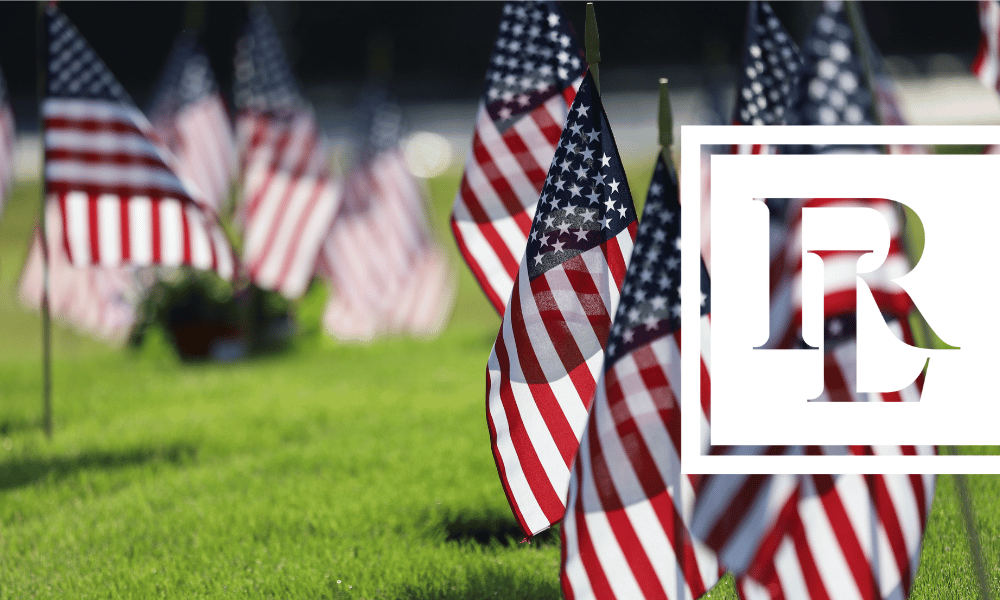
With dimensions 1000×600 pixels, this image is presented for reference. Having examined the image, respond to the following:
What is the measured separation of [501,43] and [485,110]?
33cm

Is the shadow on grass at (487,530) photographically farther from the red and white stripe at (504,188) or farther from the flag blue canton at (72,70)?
the flag blue canton at (72,70)

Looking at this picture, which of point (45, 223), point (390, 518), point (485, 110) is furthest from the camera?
point (45, 223)

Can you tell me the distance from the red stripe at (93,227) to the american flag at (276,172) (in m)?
2.69

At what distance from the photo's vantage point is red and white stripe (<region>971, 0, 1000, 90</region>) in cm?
516

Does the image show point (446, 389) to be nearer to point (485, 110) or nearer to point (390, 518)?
point (390, 518)

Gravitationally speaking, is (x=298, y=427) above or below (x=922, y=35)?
below

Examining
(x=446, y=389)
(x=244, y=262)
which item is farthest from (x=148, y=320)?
(x=446, y=389)

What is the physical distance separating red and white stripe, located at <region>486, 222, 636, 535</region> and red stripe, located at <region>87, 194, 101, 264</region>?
3.51 m

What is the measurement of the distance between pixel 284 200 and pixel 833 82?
23.0 ft

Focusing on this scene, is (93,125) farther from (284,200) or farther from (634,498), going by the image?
(634,498)

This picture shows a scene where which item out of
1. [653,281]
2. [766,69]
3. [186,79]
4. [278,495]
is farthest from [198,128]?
[653,281]

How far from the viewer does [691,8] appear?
2011cm

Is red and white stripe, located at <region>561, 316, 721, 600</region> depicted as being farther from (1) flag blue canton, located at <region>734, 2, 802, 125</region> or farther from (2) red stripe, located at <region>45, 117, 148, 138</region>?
(2) red stripe, located at <region>45, 117, 148, 138</region>

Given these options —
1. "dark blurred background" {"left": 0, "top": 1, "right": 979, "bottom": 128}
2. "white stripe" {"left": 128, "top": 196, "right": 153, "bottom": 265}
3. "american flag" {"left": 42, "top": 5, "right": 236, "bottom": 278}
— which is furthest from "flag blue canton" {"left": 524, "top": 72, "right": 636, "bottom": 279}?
"dark blurred background" {"left": 0, "top": 1, "right": 979, "bottom": 128}
